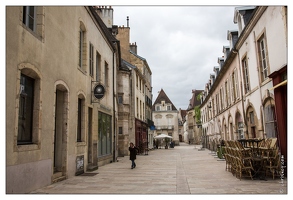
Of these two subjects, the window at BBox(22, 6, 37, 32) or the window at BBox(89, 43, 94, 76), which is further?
the window at BBox(89, 43, 94, 76)

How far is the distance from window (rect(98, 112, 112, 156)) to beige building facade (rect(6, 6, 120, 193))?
11cm

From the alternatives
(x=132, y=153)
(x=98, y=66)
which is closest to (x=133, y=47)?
(x=98, y=66)

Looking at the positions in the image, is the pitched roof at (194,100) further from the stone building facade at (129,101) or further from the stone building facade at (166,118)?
the stone building facade at (129,101)

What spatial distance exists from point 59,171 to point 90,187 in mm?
2041

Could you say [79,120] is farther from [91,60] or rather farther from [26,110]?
[26,110]

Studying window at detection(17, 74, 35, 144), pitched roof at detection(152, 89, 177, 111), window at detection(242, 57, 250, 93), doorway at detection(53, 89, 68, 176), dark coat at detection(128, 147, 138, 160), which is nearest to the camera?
window at detection(17, 74, 35, 144)

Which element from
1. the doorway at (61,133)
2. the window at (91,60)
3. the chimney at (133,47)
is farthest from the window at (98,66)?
the chimney at (133,47)

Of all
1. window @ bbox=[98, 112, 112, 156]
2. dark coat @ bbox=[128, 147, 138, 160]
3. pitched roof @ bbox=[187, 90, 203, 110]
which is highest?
pitched roof @ bbox=[187, 90, 203, 110]

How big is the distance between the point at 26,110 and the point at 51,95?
3.81 ft

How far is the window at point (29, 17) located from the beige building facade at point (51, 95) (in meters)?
0.02

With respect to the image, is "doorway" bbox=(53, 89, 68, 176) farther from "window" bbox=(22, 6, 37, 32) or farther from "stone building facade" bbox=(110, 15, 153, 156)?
"stone building facade" bbox=(110, 15, 153, 156)

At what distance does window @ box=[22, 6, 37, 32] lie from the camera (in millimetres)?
7062

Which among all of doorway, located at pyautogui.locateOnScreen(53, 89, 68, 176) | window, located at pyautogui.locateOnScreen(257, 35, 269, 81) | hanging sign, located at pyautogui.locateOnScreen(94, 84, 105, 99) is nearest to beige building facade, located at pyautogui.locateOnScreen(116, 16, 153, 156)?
hanging sign, located at pyautogui.locateOnScreen(94, 84, 105, 99)
